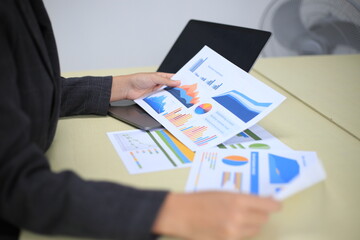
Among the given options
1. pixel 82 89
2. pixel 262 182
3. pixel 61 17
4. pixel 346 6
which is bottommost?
pixel 61 17

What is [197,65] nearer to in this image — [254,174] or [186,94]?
[186,94]

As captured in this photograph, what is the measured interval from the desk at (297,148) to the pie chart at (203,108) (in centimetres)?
15

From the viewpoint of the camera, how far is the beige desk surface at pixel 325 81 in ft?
3.66

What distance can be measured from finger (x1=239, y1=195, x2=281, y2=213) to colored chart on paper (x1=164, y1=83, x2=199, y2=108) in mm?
470

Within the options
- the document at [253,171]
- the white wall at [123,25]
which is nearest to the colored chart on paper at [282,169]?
the document at [253,171]

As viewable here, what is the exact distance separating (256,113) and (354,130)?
0.94 feet

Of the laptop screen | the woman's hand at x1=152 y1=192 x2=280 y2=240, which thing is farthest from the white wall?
the woman's hand at x1=152 y1=192 x2=280 y2=240

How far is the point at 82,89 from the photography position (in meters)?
1.04

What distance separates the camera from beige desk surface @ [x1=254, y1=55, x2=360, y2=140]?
1115mm

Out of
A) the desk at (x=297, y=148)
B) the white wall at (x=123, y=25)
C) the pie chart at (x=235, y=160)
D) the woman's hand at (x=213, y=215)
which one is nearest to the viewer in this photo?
the woman's hand at (x=213, y=215)

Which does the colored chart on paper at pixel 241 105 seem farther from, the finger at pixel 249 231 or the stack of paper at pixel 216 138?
the finger at pixel 249 231

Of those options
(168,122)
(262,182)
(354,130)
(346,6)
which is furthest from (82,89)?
(346,6)

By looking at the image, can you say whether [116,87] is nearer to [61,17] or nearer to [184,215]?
[184,215]

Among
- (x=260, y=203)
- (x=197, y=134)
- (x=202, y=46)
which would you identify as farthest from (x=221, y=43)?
(x=260, y=203)
